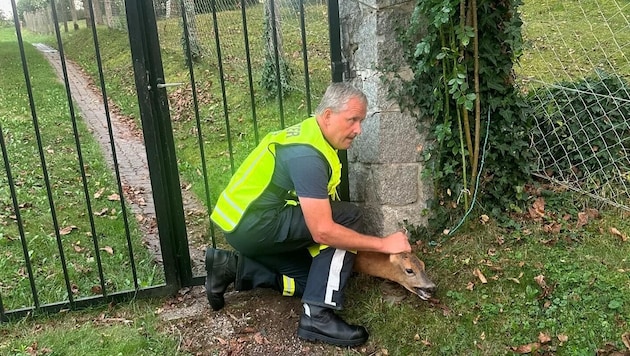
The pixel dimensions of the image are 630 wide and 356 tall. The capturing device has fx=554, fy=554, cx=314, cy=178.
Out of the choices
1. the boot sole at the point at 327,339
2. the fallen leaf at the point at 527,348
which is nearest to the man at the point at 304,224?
the boot sole at the point at 327,339

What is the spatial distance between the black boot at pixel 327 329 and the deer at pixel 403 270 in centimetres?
33

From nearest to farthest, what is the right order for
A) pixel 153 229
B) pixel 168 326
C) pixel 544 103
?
pixel 168 326 < pixel 544 103 < pixel 153 229

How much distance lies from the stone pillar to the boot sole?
765 millimetres

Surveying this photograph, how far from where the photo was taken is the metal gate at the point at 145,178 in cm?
293

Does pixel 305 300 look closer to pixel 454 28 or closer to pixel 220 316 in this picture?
pixel 220 316

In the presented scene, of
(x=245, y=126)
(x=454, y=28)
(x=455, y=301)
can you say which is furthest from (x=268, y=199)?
(x=245, y=126)

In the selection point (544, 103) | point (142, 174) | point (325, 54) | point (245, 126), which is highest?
point (325, 54)

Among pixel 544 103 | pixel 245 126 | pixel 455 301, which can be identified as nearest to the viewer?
pixel 455 301

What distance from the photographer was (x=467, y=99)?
9.62ft

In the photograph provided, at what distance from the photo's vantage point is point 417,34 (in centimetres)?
299

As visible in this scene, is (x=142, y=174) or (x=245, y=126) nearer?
(x=245, y=126)

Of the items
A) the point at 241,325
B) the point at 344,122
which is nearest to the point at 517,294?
Answer: the point at 344,122

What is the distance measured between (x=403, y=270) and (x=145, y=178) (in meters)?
3.99

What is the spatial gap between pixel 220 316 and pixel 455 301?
126cm
